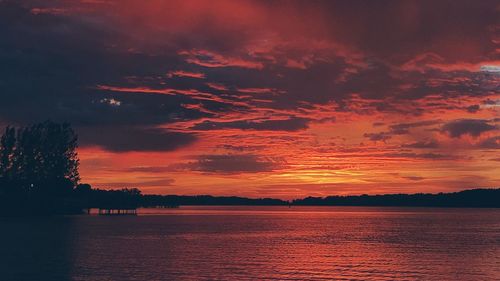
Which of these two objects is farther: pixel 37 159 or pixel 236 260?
pixel 37 159

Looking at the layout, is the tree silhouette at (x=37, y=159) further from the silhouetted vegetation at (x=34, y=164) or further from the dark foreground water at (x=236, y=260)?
the dark foreground water at (x=236, y=260)

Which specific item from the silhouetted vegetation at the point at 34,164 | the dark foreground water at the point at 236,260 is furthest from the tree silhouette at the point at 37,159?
the dark foreground water at the point at 236,260

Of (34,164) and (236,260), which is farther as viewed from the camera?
(34,164)

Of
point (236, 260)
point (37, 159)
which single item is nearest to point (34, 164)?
point (37, 159)

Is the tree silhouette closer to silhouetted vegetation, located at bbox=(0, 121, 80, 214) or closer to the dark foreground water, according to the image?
silhouetted vegetation, located at bbox=(0, 121, 80, 214)

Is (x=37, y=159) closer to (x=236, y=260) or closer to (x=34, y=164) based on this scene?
(x=34, y=164)

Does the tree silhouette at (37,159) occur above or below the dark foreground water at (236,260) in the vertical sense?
above

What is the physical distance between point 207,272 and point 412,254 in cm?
3632

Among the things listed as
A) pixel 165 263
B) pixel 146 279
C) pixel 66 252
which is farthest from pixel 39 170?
pixel 146 279

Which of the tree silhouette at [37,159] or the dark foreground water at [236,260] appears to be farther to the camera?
the tree silhouette at [37,159]

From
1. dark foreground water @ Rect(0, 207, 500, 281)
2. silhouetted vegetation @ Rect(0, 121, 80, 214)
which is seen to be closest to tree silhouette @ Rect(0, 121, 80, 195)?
silhouetted vegetation @ Rect(0, 121, 80, 214)

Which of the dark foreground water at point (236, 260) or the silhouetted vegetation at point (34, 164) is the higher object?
the silhouetted vegetation at point (34, 164)

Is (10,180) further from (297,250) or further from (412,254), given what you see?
(412,254)

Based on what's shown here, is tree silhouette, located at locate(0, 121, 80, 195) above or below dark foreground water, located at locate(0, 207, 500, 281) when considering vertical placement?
above
